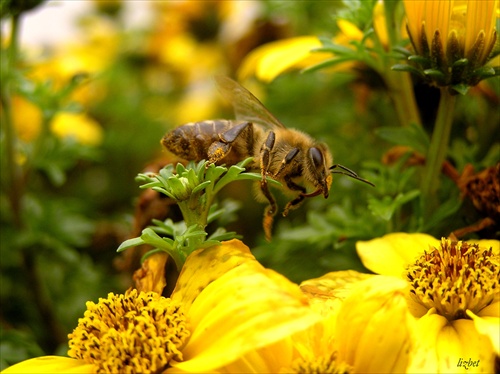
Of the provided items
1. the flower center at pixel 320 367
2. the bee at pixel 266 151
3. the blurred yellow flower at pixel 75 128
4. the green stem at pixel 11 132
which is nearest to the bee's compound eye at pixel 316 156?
the bee at pixel 266 151

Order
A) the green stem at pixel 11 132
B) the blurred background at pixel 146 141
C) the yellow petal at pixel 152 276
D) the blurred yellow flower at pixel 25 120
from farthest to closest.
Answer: the blurred yellow flower at pixel 25 120
the green stem at pixel 11 132
the blurred background at pixel 146 141
the yellow petal at pixel 152 276

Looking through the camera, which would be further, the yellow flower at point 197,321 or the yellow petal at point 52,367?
the yellow petal at point 52,367

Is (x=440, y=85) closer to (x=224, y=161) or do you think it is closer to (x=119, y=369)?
(x=224, y=161)

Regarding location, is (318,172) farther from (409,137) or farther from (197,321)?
(197,321)

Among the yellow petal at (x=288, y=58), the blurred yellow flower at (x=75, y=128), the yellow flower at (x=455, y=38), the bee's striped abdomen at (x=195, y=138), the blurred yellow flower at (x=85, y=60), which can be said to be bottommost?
the blurred yellow flower at (x=75, y=128)

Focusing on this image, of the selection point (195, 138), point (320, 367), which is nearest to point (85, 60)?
point (195, 138)

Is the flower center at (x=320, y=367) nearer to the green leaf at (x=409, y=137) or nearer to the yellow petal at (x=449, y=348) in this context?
the yellow petal at (x=449, y=348)
